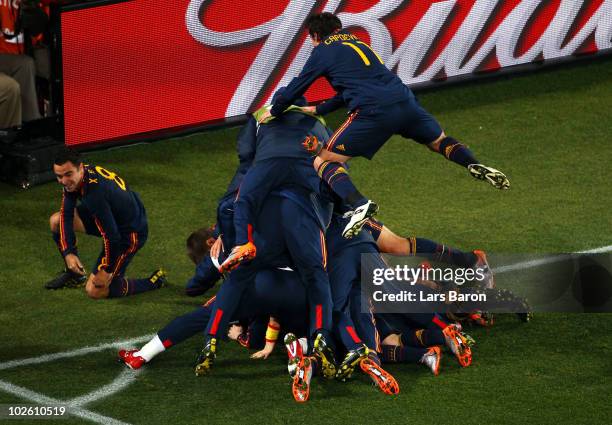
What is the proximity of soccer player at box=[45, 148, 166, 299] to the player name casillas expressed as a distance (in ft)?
7.49

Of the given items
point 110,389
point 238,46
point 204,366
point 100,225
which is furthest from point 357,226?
Answer: point 238,46

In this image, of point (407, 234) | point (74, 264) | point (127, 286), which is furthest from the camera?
point (407, 234)

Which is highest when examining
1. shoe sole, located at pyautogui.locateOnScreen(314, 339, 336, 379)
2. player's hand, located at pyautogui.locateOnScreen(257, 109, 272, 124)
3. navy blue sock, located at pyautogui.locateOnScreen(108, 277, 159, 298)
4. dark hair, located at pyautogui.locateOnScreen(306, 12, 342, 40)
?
dark hair, located at pyautogui.locateOnScreen(306, 12, 342, 40)

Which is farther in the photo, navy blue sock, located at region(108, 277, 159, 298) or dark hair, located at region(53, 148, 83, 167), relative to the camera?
navy blue sock, located at region(108, 277, 159, 298)

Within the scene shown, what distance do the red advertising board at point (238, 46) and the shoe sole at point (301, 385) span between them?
5.48m

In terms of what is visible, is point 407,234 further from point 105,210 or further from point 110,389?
point 110,389

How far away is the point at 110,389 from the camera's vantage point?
8391 millimetres

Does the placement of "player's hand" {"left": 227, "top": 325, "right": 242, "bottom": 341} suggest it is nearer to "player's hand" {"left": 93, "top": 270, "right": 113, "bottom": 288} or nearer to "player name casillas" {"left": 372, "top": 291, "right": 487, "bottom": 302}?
"player name casillas" {"left": 372, "top": 291, "right": 487, "bottom": 302}

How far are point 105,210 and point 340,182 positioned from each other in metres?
1.99

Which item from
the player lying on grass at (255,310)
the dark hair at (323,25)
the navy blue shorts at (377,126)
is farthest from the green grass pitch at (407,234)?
the dark hair at (323,25)

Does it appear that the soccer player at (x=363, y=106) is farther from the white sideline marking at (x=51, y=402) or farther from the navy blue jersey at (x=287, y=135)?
the white sideline marking at (x=51, y=402)

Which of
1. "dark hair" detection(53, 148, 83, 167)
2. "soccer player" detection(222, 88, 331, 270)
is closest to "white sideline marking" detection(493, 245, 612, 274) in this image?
"soccer player" detection(222, 88, 331, 270)

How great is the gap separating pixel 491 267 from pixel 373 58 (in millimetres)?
2070

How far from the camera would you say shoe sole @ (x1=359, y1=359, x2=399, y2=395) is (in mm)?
8188
